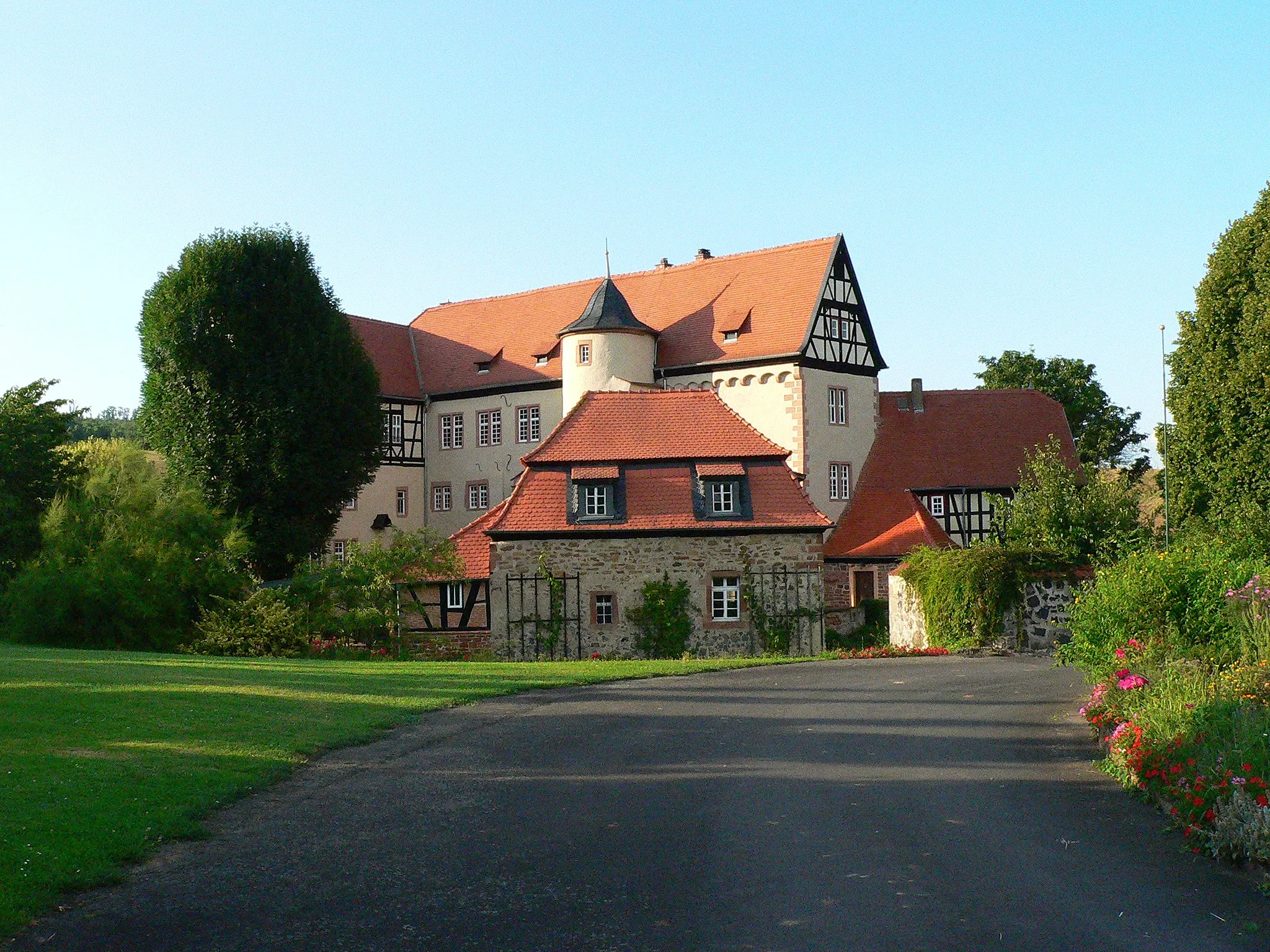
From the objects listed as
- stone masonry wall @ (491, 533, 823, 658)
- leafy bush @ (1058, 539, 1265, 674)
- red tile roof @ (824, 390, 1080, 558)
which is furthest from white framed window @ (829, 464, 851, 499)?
leafy bush @ (1058, 539, 1265, 674)

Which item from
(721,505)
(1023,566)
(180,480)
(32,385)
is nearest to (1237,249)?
(1023,566)

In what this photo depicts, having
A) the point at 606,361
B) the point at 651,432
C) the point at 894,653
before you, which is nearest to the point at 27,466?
the point at 606,361

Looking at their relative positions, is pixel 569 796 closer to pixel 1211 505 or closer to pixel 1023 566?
pixel 1023 566

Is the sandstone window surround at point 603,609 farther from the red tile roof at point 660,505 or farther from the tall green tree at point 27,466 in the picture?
the tall green tree at point 27,466

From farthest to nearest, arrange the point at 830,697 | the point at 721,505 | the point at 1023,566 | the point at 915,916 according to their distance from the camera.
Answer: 1. the point at 721,505
2. the point at 1023,566
3. the point at 830,697
4. the point at 915,916

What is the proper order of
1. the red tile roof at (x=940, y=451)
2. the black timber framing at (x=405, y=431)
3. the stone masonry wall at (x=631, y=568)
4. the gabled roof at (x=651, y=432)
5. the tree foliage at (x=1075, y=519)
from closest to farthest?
the tree foliage at (x=1075, y=519)
the stone masonry wall at (x=631, y=568)
the gabled roof at (x=651, y=432)
the red tile roof at (x=940, y=451)
the black timber framing at (x=405, y=431)

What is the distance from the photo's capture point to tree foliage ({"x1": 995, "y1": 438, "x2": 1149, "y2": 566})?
31.6 metres

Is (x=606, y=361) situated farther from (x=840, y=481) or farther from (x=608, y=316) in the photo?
(x=840, y=481)

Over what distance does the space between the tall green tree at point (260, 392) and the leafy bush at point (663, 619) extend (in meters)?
11.4

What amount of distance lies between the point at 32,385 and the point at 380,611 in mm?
20484

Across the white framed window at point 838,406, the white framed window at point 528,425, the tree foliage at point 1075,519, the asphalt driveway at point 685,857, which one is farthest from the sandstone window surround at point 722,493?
the asphalt driveway at point 685,857

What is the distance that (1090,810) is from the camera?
10.1m

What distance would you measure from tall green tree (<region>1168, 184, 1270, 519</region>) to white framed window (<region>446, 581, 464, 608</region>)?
17839 mm

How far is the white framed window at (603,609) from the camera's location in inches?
1284
